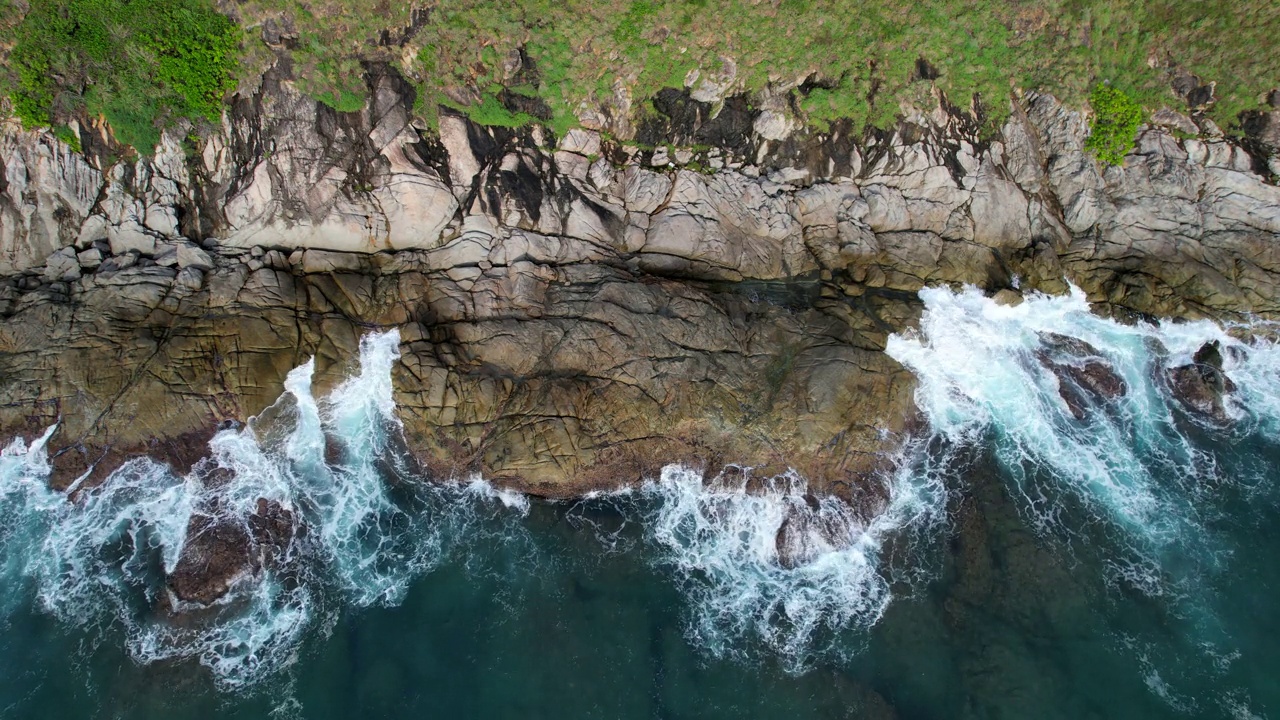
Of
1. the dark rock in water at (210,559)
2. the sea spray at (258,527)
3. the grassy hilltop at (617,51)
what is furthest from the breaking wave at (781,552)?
the grassy hilltop at (617,51)

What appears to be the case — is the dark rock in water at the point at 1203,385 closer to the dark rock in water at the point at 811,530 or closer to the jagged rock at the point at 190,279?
the dark rock in water at the point at 811,530

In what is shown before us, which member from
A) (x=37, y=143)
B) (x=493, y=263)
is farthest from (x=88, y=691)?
(x=37, y=143)

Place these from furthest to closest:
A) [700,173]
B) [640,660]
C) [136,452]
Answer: [700,173]
[136,452]
[640,660]

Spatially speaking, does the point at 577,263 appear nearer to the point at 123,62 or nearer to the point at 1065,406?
the point at 123,62

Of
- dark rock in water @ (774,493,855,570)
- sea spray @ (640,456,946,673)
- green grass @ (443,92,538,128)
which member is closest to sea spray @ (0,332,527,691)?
sea spray @ (640,456,946,673)

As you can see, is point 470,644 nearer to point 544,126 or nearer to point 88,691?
point 88,691
